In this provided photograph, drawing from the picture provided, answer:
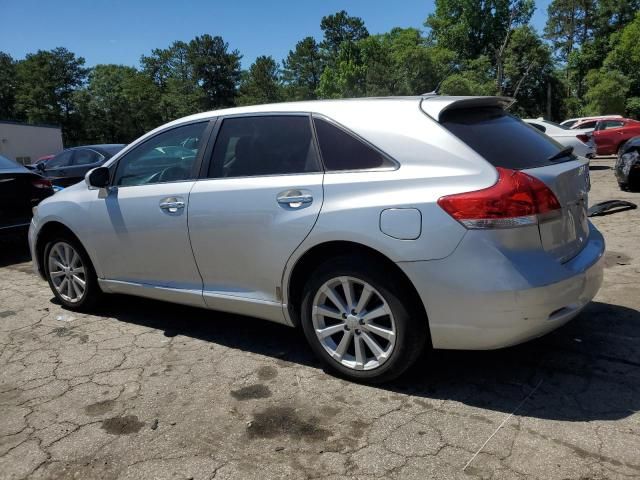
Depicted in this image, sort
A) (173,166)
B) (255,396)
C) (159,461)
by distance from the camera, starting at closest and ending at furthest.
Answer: (159,461) → (255,396) → (173,166)

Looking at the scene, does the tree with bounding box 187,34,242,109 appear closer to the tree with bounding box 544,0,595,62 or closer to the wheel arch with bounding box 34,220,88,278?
the tree with bounding box 544,0,595,62

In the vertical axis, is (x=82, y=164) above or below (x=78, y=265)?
above

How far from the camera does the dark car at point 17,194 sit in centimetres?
720

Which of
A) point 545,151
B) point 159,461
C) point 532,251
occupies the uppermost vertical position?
point 545,151

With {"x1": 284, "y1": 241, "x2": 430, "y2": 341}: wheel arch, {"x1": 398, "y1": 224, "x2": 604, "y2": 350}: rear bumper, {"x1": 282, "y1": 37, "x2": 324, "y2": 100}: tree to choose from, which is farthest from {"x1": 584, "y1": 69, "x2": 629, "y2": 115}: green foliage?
{"x1": 282, "y1": 37, "x2": 324, "y2": 100}: tree

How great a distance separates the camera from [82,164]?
36.4ft

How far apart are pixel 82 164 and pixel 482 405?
10185 mm

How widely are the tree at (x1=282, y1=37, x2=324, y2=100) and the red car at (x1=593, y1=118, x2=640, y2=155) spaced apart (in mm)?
71643

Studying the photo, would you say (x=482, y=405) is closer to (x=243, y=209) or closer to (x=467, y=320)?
Answer: (x=467, y=320)

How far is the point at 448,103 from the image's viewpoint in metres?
3.20

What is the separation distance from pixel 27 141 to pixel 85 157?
32895 millimetres

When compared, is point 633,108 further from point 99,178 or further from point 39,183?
point 99,178

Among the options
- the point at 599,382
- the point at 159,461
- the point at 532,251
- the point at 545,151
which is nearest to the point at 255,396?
the point at 159,461

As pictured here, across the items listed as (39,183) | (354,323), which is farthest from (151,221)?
(39,183)
